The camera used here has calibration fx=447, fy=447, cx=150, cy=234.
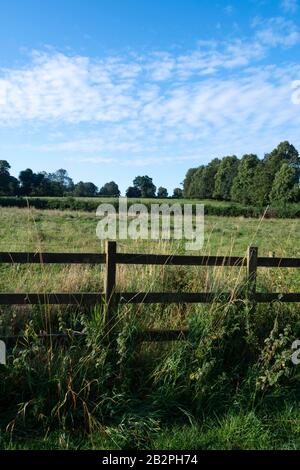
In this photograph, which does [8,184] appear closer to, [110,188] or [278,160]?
[110,188]

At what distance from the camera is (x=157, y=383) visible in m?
4.32

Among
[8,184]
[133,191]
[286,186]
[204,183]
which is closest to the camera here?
[8,184]

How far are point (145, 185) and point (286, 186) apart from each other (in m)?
22.7

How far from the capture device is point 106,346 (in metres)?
4.41

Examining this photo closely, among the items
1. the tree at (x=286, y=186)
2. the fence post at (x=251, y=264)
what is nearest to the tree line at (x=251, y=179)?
the tree at (x=286, y=186)

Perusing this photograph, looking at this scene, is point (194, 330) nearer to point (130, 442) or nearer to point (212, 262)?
point (212, 262)

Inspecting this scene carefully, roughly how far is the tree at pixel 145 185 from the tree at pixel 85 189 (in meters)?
7.02

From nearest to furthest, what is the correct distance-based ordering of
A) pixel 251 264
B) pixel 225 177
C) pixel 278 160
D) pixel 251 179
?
pixel 251 264, pixel 278 160, pixel 251 179, pixel 225 177

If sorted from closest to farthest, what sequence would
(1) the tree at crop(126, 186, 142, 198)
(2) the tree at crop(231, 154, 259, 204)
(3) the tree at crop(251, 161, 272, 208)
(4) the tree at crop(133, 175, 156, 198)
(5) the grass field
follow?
(5) the grass field → (4) the tree at crop(133, 175, 156, 198) → (3) the tree at crop(251, 161, 272, 208) → (1) the tree at crop(126, 186, 142, 198) → (2) the tree at crop(231, 154, 259, 204)

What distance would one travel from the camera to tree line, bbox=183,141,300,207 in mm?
71812

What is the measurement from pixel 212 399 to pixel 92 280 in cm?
304

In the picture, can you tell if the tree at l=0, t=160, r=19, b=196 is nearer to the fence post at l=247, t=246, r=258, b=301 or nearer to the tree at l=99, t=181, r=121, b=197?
the tree at l=99, t=181, r=121, b=197

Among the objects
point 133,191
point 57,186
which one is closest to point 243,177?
point 133,191

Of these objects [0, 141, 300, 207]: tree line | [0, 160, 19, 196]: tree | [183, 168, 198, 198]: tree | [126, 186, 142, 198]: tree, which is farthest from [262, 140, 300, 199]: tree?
[0, 160, 19, 196]: tree
